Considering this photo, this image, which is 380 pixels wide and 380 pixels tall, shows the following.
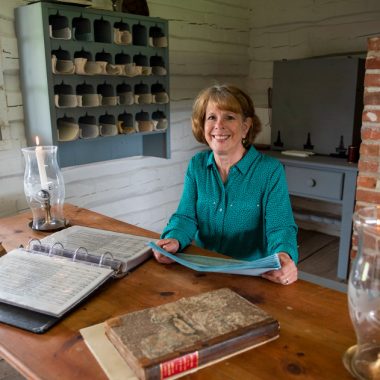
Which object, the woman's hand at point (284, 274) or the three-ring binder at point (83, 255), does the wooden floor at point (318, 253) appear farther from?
the three-ring binder at point (83, 255)

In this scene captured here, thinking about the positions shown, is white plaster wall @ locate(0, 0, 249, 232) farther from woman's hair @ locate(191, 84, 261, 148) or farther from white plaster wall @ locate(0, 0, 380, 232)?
woman's hair @ locate(191, 84, 261, 148)

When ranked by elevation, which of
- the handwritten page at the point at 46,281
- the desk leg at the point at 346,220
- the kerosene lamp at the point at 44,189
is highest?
the kerosene lamp at the point at 44,189

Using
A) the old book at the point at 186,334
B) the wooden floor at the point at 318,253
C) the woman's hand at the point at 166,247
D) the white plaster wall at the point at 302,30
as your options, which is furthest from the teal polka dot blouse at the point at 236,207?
the white plaster wall at the point at 302,30

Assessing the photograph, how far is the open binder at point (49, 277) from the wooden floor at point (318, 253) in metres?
1.78

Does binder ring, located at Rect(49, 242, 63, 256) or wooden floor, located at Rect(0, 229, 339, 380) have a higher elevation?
binder ring, located at Rect(49, 242, 63, 256)

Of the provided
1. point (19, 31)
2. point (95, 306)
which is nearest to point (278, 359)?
point (95, 306)

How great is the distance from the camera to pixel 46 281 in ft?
3.60

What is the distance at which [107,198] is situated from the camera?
2617mm

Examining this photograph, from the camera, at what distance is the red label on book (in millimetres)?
746

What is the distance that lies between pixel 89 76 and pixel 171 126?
37.7 inches

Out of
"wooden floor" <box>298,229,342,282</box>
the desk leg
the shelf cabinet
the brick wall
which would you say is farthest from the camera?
"wooden floor" <box>298,229,342,282</box>

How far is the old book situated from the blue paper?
0.17 metres

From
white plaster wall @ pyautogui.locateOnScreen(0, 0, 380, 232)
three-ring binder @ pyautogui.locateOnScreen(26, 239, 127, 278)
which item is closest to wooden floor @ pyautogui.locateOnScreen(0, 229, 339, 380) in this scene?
white plaster wall @ pyautogui.locateOnScreen(0, 0, 380, 232)

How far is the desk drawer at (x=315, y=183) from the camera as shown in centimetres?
261
